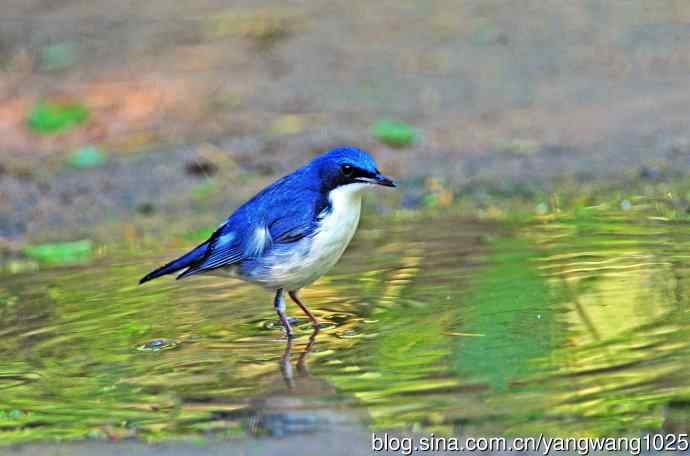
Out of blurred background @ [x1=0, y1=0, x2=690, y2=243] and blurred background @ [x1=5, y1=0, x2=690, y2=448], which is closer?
blurred background @ [x1=5, y1=0, x2=690, y2=448]

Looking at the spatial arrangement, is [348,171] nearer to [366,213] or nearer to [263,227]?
[263,227]

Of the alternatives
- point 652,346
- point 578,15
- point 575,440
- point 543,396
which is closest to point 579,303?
point 652,346

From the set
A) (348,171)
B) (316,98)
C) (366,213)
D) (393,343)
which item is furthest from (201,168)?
(393,343)

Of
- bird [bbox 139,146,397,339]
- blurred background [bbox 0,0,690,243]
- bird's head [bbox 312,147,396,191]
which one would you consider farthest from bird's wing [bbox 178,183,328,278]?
blurred background [bbox 0,0,690,243]

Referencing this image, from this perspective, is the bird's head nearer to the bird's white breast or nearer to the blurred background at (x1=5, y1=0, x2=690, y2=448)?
the bird's white breast

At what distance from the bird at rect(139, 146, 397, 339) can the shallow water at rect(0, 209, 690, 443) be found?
0.24 meters

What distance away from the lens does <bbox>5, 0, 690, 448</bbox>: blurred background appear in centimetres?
490

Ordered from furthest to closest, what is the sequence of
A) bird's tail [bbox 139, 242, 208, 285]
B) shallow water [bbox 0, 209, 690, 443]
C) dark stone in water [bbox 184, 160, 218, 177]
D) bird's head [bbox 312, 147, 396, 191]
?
dark stone in water [bbox 184, 160, 218, 177], bird's tail [bbox 139, 242, 208, 285], bird's head [bbox 312, 147, 396, 191], shallow water [bbox 0, 209, 690, 443]

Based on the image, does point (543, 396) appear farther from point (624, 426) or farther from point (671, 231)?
point (671, 231)

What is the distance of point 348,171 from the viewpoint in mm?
6098

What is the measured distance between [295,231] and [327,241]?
18 centimetres

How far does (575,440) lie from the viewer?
4238mm

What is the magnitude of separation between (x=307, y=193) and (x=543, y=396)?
6.44 feet

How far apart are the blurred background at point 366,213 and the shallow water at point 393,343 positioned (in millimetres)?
17
